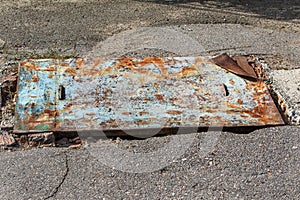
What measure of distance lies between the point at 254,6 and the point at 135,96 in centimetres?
293

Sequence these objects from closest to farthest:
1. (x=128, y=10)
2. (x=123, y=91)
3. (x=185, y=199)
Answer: (x=185, y=199) < (x=123, y=91) < (x=128, y=10)

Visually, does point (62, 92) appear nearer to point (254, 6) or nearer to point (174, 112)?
point (174, 112)

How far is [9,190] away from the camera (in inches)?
114

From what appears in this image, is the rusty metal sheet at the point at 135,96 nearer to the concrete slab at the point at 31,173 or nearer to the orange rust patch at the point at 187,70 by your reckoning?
the orange rust patch at the point at 187,70

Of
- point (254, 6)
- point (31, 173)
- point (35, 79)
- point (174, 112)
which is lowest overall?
point (31, 173)

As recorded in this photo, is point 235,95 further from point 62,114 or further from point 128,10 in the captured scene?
point 128,10

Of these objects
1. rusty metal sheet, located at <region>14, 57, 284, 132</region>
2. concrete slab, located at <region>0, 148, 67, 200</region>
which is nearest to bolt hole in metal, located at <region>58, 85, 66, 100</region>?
rusty metal sheet, located at <region>14, 57, 284, 132</region>

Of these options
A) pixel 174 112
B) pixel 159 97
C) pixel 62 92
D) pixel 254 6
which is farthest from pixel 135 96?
pixel 254 6

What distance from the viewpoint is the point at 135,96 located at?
12.1ft

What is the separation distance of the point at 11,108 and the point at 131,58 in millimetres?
1136

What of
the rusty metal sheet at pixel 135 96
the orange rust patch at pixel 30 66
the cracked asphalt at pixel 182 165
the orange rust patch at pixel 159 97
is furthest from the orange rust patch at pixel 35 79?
the orange rust patch at pixel 159 97

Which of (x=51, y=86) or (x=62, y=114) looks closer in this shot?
(x=62, y=114)

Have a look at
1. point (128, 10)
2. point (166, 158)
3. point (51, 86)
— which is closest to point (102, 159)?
point (166, 158)

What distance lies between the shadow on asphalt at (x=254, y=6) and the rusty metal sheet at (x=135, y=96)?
191 centimetres
